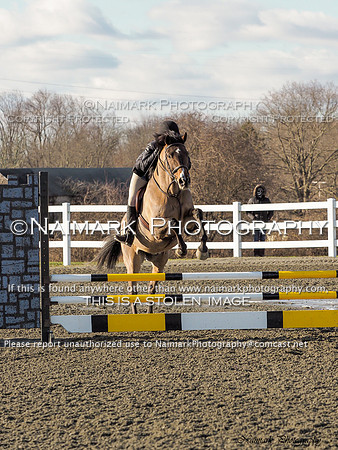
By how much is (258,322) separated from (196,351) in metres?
0.60

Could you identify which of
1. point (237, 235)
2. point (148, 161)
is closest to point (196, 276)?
point (148, 161)

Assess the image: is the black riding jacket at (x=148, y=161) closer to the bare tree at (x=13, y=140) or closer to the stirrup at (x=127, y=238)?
the stirrup at (x=127, y=238)

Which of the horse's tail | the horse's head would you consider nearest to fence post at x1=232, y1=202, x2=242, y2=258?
the horse's tail

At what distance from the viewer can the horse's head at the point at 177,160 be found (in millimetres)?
6559

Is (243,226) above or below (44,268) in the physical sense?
above

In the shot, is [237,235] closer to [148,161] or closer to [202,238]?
[148,161]

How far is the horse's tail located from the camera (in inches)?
322

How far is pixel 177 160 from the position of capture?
21.8ft

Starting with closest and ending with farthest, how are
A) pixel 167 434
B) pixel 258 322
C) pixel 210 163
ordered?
1. pixel 167 434
2. pixel 258 322
3. pixel 210 163

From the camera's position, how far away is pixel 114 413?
3.73 meters

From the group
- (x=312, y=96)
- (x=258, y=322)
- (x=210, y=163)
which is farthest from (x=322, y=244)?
(x=312, y=96)

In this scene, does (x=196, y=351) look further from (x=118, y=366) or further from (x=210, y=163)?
(x=210, y=163)

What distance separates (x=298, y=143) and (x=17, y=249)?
21.8 m

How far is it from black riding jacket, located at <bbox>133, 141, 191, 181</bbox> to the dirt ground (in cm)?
203
